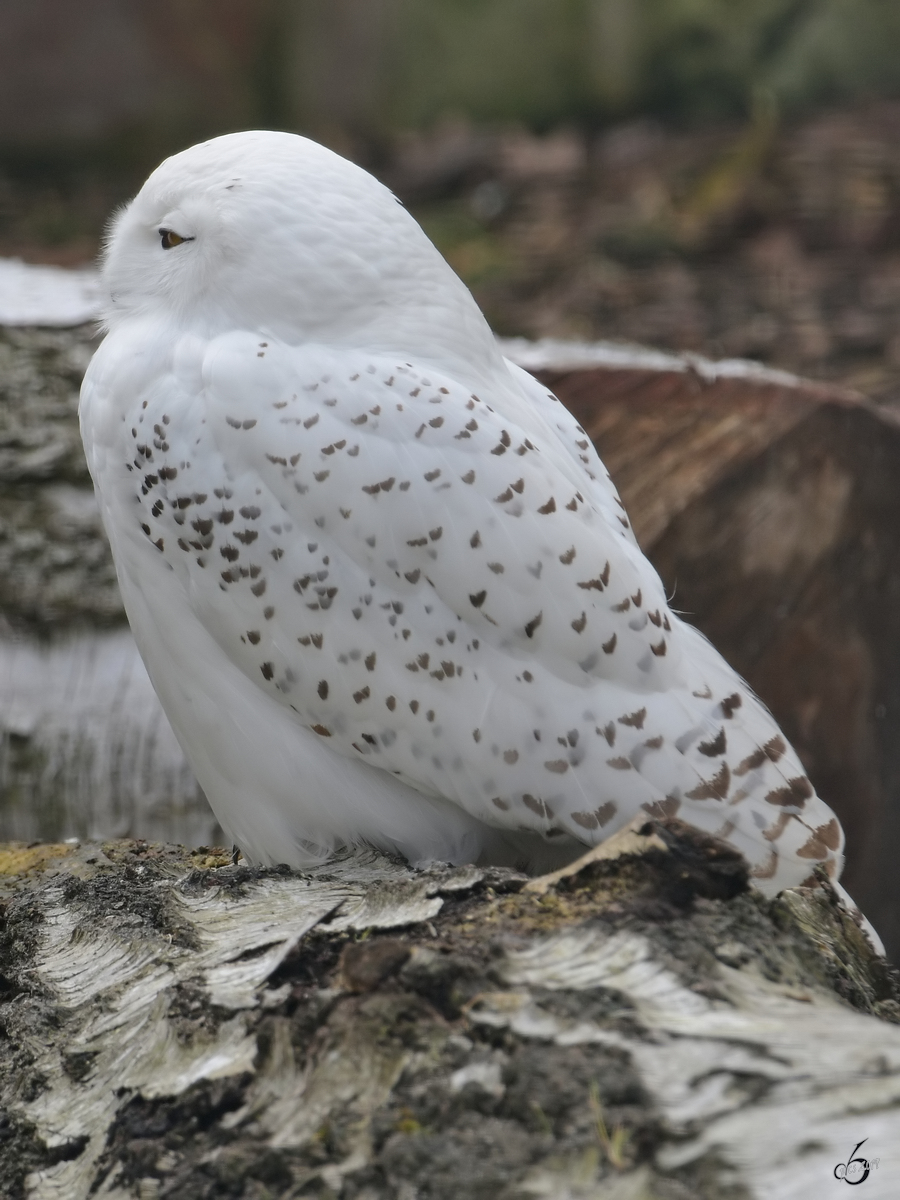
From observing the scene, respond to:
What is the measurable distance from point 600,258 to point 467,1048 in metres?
6.61

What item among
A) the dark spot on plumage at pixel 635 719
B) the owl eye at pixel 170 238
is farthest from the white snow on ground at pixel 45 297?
the dark spot on plumage at pixel 635 719

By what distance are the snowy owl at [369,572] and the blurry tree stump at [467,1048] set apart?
0.46m

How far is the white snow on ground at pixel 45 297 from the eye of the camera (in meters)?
4.01

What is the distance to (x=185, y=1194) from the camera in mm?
1531

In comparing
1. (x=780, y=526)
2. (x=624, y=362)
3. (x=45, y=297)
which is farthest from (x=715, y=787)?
(x=45, y=297)

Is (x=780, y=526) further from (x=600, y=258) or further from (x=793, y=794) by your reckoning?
(x=600, y=258)

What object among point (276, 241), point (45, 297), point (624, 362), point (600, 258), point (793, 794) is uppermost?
point (600, 258)

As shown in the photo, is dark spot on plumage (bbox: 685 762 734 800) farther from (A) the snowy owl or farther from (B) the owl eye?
(B) the owl eye

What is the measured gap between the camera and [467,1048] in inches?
60.6

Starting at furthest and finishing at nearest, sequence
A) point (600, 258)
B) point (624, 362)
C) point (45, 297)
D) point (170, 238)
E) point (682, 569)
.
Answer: point (600, 258) → point (45, 297) → point (624, 362) → point (682, 569) → point (170, 238)

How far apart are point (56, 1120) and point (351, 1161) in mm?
548

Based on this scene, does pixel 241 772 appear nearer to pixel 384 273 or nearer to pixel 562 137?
pixel 384 273

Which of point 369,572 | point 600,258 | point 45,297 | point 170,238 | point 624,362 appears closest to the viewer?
point 369,572

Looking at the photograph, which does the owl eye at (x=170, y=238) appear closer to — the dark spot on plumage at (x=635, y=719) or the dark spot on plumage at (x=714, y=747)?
the dark spot on plumage at (x=635, y=719)
